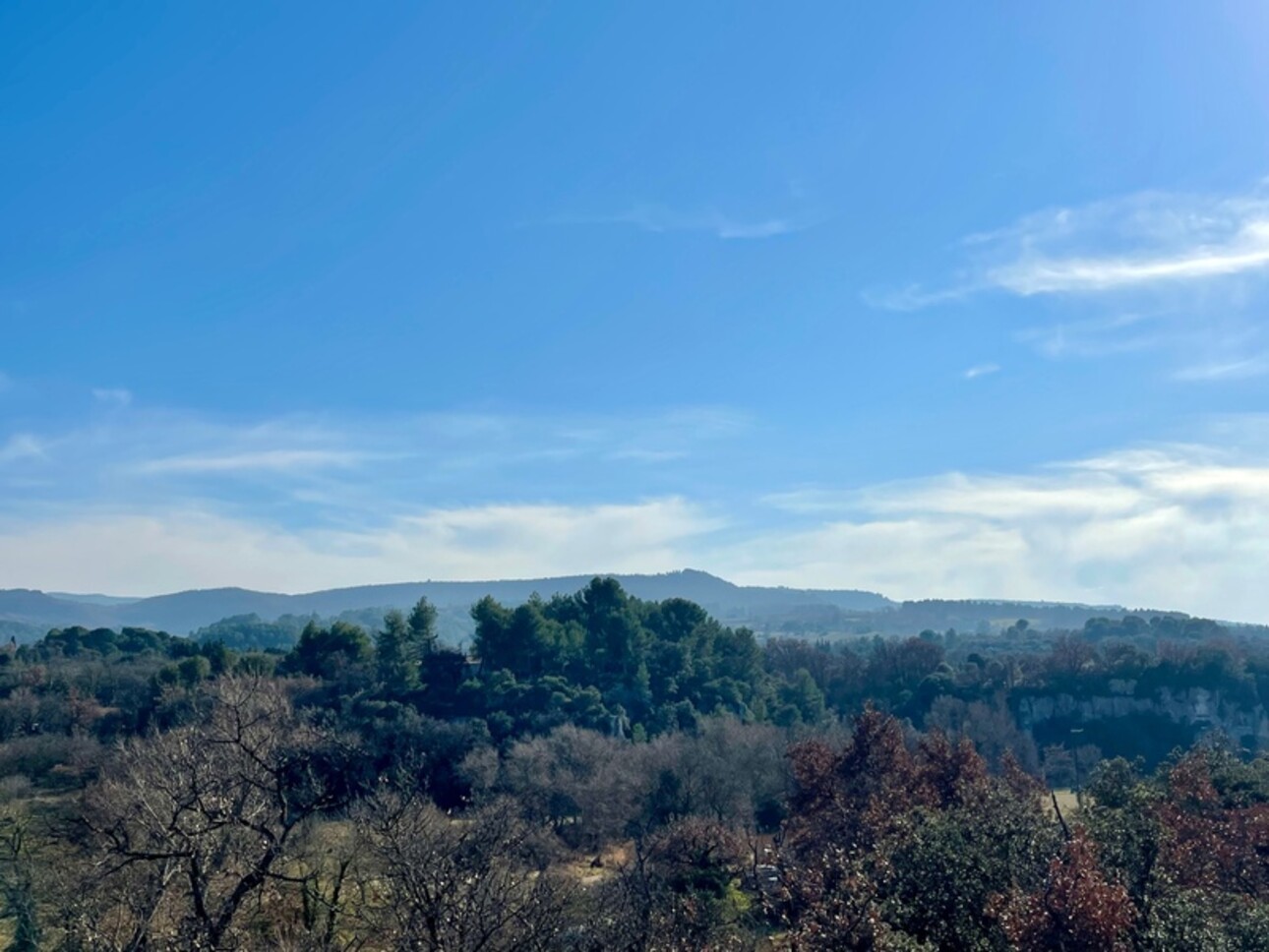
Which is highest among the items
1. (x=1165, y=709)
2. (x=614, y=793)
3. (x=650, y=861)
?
(x=1165, y=709)

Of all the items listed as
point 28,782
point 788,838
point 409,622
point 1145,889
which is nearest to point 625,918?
point 1145,889

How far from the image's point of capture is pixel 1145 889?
1942 cm

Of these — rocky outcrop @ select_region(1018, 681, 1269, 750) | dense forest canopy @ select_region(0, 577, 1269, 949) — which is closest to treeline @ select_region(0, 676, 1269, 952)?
dense forest canopy @ select_region(0, 577, 1269, 949)

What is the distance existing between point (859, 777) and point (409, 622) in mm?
40537

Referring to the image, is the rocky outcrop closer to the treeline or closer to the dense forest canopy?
the dense forest canopy

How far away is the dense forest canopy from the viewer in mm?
17125

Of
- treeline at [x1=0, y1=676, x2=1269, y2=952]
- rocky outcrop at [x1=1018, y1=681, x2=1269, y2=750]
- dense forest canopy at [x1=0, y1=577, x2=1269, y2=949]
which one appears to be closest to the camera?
treeline at [x1=0, y1=676, x2=1269, y2=952]

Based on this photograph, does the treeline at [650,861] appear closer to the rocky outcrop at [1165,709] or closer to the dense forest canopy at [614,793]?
the dense forest canopy at [614,793]

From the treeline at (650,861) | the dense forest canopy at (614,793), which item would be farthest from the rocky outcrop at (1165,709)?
the treeline at (650,861)

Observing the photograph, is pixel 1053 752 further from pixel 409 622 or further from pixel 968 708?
pixel 409 622

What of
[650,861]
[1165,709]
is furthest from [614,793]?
[1165,709]

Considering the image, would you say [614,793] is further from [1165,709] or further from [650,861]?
[1165,709]

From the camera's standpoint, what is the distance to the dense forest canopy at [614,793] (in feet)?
56.2

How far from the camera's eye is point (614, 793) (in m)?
43.2
